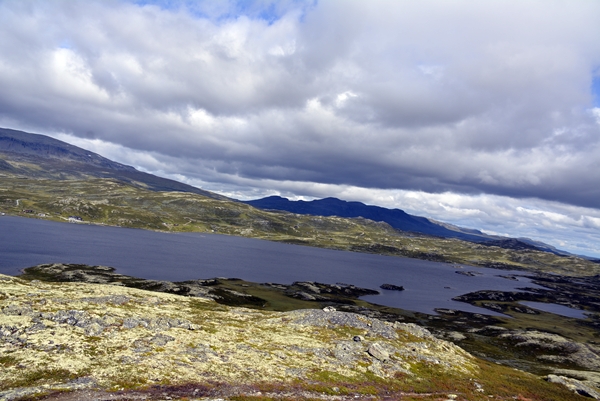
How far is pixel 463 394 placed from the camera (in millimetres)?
48969

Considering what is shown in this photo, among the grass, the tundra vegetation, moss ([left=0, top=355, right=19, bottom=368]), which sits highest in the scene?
the grass

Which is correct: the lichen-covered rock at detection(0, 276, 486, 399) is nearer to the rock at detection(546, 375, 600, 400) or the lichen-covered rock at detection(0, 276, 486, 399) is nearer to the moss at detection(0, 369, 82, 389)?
the moss at detection(0, 369, 82, 389)

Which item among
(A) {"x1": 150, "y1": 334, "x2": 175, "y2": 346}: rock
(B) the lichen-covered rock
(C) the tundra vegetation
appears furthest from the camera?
(A) {"x1": 150, "y1": 334, "x2": 175, "y2": 346}: rock

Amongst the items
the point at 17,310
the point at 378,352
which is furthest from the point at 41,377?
the point at 378,352

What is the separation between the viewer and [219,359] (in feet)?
157

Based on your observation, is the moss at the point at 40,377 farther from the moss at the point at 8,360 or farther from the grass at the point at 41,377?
the moss at the point at 8,360

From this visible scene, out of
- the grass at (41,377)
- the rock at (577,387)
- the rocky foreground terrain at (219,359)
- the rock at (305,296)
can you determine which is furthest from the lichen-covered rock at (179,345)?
the rock at (305,296)

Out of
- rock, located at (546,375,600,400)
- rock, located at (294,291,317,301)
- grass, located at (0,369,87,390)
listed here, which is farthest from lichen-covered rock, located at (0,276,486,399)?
rock, located at (294,291,317,301)

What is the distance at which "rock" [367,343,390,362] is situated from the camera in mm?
57594

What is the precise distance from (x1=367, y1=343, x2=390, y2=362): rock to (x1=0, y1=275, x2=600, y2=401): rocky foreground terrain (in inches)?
9.4

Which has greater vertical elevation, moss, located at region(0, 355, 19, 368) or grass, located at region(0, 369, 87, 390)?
grass, located at region(0, 369, 87, 390)

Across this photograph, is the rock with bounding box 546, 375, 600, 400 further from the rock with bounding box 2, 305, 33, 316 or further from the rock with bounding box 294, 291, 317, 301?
the rock with bounding box 294, 291, 317, 301

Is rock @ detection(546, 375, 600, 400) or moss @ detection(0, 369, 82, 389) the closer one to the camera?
moss @ detection(0, 369, 82, 389)

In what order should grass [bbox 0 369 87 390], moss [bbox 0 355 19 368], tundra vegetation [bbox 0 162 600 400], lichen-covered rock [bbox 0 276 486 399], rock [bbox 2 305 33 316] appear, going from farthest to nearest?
rock [bbox 2 305 33 316] < lichen-covered rock [bbox 0 276 486 399] < tundra vegetation [bbox 0 162 600 400] < moss [bbox 0 355 19 368] < grass [bbox 0 369 87 390]
